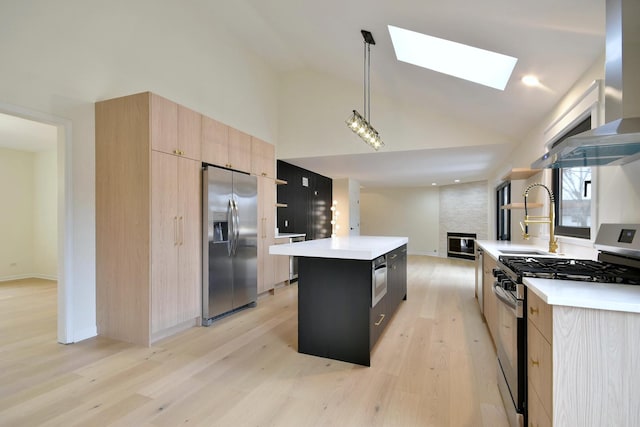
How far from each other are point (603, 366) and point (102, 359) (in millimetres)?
3230

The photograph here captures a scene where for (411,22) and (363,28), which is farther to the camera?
(363,28)

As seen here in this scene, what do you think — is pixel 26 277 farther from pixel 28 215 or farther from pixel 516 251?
pixel 516 251

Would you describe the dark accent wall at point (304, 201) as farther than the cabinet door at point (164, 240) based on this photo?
Yes

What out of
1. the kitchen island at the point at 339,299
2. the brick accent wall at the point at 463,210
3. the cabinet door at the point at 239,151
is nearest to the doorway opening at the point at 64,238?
the cabinet door at the point at 239,151

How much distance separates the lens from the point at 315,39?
13.1ft

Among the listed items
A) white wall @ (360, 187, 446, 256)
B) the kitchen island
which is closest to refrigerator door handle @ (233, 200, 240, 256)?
the kitchen island

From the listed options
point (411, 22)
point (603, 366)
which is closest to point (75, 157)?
point (411, 22)

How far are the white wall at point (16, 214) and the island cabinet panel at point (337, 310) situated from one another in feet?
20.8

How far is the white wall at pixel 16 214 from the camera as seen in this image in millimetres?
5551


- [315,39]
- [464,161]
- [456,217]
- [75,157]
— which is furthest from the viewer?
[456,217]

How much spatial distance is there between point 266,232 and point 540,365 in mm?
3736

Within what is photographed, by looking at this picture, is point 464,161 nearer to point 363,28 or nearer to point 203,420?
point 363,28

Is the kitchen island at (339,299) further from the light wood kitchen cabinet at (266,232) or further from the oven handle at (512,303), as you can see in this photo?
the light wood kitchen cabinet at (266,232)

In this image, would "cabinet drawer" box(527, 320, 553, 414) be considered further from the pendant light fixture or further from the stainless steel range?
the pendant light fixture
